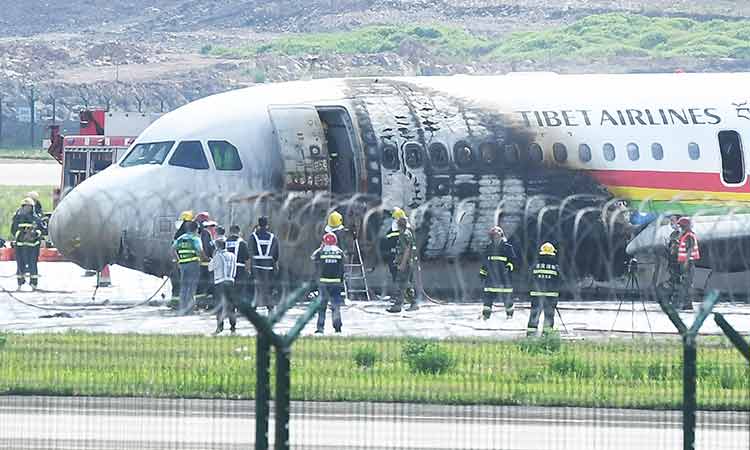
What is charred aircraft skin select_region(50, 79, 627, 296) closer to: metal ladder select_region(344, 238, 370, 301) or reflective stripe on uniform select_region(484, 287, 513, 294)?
metal ladder select_region(344, 238, 370, 301)

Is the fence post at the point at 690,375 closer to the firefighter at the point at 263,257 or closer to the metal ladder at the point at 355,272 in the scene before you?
the firefighter at the point at 263,257

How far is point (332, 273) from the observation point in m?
29.3

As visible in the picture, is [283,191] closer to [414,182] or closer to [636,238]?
[414,182]

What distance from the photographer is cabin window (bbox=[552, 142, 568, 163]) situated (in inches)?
1297

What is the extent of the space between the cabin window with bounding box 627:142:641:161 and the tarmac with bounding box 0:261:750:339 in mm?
2510

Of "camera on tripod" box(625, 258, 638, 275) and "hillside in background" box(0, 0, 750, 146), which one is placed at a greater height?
"hillside in background" box(0, 0, 750, 146)

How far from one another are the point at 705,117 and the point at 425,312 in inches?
250

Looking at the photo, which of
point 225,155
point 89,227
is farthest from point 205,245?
point 89,227

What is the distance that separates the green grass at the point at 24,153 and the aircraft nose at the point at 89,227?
2482 inches

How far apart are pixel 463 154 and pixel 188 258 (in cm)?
504

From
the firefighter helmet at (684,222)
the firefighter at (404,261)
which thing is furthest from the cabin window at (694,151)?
the firefighter at (404,261)

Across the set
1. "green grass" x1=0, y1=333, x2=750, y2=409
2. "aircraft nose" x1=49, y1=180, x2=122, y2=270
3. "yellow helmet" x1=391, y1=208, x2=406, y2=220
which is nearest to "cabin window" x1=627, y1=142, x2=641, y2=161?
"yellow helmet" x1=391, y1=208, x2=406, y2=220

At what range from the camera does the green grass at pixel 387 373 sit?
69.9ft

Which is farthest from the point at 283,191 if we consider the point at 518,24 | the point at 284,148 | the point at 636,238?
the point at 518,24
